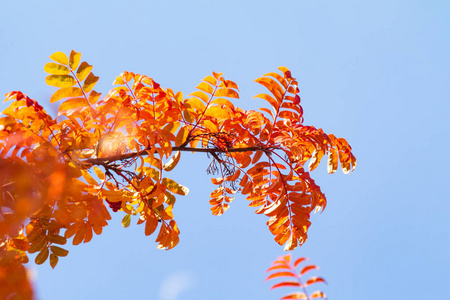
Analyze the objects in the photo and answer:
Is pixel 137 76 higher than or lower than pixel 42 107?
higher

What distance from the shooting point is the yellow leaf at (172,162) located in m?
2.57

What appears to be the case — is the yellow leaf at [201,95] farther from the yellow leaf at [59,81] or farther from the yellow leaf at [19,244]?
the yellow leaf at [19,244]

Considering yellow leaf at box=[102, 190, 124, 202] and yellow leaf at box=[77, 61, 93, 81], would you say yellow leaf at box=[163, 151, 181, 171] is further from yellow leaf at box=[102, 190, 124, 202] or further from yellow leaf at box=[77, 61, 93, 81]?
yellow leaf at box=[77, 61, 93, 81]

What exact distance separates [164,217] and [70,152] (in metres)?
0.62

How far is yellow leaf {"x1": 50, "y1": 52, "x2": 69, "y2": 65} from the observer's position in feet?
7.57

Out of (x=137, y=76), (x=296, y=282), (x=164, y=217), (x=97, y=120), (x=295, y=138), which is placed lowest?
(x=296, y=282)

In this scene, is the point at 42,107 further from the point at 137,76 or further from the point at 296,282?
the point at 296,282

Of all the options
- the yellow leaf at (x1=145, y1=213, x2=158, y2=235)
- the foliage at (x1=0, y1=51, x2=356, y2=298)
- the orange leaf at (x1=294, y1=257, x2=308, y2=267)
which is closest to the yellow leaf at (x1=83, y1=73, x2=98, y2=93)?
the foliage at (x1=0, y1=51, x2=356, y2=298)

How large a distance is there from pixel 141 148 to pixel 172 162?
0.81 ft

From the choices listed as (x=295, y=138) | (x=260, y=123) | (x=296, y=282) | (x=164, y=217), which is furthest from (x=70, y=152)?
(x=296, y=282)

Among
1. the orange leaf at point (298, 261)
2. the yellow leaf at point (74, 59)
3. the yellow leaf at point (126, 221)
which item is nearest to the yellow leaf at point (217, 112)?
the yellow leaf at point (74, 59)

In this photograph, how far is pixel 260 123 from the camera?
8.33 feet

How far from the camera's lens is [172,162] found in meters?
2.59

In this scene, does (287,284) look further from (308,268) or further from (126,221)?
(126,221)
